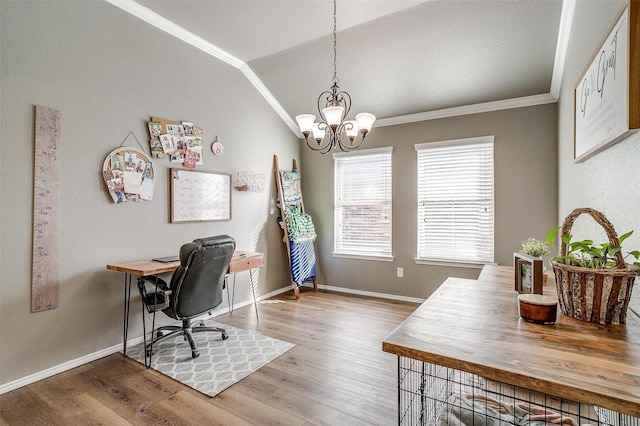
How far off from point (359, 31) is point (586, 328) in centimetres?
307

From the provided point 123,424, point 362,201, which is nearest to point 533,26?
point 362,201

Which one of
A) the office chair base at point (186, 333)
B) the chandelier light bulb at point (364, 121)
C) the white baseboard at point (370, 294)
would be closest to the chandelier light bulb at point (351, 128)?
the chandelier light bulb at point (364, 121)

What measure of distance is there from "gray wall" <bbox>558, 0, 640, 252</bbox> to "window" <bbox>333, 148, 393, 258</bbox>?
201 cm

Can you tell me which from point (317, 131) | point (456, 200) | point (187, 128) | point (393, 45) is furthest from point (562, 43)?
point (187, 128)

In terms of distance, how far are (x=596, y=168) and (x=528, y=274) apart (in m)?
0.86

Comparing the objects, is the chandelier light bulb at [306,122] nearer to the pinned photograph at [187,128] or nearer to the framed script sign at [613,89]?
the pinned photograph at [187,128]

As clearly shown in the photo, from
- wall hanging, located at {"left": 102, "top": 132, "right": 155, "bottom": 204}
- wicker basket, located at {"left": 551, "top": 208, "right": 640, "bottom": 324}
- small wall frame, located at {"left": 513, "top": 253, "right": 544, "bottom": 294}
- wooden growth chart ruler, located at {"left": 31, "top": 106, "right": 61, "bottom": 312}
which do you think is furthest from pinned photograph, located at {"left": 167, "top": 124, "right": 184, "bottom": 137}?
wicker basket, located at {"left": 551, "top": 208, "right": 640, "bottom": 324}

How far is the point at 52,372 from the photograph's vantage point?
240cm

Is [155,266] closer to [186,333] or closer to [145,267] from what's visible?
[145,267]

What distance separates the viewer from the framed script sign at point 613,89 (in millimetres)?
1175

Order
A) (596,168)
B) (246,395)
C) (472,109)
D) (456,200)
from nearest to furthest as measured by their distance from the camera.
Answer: (596,168)
(246,395)
(472,109)
(456,200)

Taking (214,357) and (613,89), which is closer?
(613,89)

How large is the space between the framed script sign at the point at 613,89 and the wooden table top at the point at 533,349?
79 centimetres

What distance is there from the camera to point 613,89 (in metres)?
1.41
